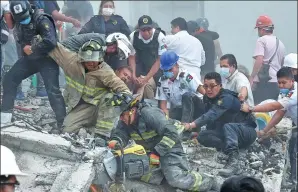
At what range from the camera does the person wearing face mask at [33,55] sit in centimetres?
673

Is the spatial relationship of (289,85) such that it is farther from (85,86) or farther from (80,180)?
(80,180)

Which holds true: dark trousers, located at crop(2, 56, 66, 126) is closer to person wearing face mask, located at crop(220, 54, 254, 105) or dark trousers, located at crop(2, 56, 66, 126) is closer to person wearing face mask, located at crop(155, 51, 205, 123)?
person wearing face mask, located at crop(155, 51, 205, 123)

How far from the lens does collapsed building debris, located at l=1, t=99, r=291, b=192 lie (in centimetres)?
598

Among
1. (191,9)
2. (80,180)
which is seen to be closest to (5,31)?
(80,180)

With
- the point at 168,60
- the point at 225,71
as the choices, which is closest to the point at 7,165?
the point at 168,60

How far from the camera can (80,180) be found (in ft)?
19.3

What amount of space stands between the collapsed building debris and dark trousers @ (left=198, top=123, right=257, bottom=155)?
0.12m

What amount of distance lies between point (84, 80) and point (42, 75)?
2.10 feet

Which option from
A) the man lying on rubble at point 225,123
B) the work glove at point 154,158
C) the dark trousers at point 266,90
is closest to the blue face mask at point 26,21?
the work glove at point 154,158

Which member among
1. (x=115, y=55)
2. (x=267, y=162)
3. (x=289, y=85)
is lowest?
(x=267, y=162)

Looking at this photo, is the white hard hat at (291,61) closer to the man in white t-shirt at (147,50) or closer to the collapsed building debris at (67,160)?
the collapsed building debris at (67,160)

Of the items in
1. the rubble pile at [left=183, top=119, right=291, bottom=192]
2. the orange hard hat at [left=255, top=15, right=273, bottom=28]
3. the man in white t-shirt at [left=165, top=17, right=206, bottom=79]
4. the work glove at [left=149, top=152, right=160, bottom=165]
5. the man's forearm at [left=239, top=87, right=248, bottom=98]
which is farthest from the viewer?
the orange hard hat at [left=255, top=15, right=273, bottom=28]

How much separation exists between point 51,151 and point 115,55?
1.76 meters

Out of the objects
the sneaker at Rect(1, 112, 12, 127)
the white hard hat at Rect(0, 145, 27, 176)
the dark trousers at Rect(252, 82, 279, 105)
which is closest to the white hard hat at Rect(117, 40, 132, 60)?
the sneaker at Rect(1, 112, 12, 127)
